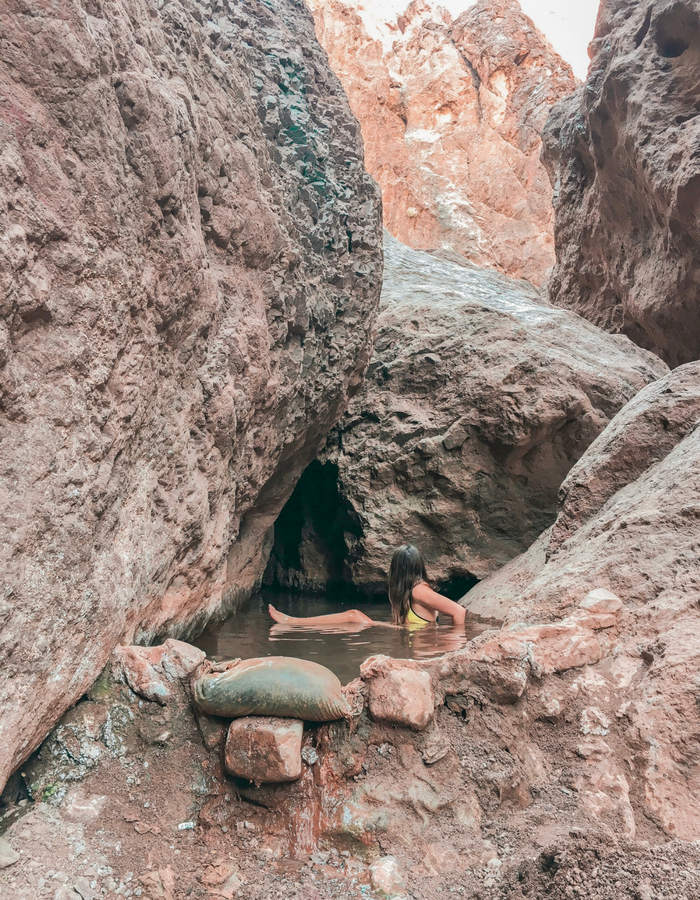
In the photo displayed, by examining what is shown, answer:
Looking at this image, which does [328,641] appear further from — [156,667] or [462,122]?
[462,122]

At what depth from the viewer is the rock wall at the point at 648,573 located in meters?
2.04

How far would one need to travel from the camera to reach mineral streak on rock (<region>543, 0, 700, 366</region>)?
6.12 m

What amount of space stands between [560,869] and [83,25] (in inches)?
128

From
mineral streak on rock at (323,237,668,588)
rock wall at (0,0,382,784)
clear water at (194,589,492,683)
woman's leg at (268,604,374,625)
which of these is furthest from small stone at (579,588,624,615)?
mineral streak on rock at (323,237,668,588)

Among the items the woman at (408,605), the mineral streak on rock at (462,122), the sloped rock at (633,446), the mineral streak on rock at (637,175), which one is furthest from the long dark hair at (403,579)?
the mineral streak on rock at (462,122)

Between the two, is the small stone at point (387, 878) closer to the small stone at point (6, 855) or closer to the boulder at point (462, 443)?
the small stone at point (6, 855)

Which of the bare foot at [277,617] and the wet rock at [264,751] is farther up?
the wet rock at [264,751]

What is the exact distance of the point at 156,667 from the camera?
249 cm

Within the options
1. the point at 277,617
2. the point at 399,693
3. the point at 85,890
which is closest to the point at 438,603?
the point at 277,617

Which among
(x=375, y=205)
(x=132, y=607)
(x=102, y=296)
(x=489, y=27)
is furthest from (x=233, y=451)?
(x=489, y=27)

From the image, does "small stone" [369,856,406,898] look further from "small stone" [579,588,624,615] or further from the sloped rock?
the sloped rock

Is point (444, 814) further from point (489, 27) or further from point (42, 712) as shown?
point (489, 27)

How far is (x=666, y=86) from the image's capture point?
628 centimetres

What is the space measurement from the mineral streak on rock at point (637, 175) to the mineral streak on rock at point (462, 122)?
14578mm
